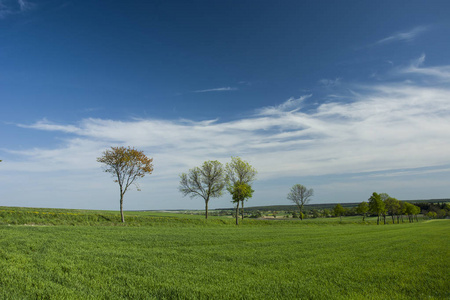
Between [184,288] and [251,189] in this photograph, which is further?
[251,189]

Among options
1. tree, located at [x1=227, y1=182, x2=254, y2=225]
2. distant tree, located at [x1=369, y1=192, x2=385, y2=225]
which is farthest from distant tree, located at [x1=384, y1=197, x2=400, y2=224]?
tree, located at [x1=227, y1=182, x2=254, y2=225]

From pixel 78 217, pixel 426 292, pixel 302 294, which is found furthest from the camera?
pixel 78 217

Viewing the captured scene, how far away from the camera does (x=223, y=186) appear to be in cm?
5697

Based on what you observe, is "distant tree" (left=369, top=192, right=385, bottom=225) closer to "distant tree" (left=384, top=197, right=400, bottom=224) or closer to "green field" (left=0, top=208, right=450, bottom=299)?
"distant tree" (left=384, top=197, right=400, bottom=224)

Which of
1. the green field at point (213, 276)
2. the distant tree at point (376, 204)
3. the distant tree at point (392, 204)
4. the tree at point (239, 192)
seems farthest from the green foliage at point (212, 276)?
the distant tree at point (392, 204)

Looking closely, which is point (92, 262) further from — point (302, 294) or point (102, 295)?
point (302, 294)

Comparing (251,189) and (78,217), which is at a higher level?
(251,189)

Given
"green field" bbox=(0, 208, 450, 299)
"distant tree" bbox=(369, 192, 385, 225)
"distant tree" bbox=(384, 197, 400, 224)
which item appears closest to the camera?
"green field" bbox=(0, 208, 450, 299)

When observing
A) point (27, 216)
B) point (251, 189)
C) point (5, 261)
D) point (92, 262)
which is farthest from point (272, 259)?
point (251, 189)

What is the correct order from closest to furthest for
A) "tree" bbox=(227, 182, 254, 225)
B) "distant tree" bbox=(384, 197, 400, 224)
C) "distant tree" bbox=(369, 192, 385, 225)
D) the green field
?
the green field < "tree" bbox=(227, 182, 254, 225) < "distant tree" bbox=(369, 192, 385, 225) < "distant tree" bbox=(384, 197, 400, 224)

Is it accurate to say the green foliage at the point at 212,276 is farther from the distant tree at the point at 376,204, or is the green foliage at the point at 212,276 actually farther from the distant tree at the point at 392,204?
the distant tree at the point at 392,204

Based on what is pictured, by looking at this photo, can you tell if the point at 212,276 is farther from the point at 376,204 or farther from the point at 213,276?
the point at 376,204

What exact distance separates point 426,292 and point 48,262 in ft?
40.1

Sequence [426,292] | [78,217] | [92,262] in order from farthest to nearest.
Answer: [78,217] → [92,262] → [426,292]
